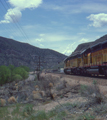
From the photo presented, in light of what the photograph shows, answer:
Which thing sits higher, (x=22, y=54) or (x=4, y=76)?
(x=22, y=54)

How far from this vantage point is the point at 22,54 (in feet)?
521

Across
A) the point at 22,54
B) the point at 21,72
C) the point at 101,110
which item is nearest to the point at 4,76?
the point at 21,72

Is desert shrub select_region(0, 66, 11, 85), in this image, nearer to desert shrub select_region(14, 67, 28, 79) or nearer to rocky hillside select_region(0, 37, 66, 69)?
desert shrub select_region(14, 67, 28, 79)

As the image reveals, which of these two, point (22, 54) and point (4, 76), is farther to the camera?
point (22, 54)

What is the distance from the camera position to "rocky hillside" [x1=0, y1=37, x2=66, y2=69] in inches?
5630

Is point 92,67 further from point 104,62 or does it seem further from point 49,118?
point 49,118

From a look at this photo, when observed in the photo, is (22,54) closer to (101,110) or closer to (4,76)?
(4,76)

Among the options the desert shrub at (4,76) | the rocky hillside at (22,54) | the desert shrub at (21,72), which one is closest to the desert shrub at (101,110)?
the desert shrub at (4,76)

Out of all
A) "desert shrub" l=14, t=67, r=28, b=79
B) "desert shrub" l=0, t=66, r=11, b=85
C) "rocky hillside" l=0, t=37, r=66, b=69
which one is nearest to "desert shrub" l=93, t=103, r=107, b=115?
"desert shrub" l=0, t=66, r=11, b=85

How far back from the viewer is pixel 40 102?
416 inches

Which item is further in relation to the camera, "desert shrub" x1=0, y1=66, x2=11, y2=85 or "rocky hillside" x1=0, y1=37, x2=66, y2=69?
"rocky hillside" x1=0, y1=37, x2=66, y2=69

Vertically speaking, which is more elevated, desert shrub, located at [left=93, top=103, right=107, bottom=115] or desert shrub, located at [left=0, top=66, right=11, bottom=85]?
desert shrub, located at [left=93, top=103, right=107, bottom=115]

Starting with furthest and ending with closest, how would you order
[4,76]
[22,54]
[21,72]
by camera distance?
[22,54] → [21,72] → [4,76]

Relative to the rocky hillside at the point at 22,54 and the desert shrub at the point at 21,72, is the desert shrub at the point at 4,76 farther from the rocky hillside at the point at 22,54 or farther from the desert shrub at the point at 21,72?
the rocky hillside at the point at 22,54
